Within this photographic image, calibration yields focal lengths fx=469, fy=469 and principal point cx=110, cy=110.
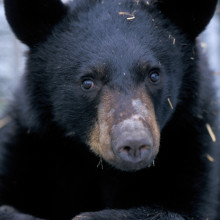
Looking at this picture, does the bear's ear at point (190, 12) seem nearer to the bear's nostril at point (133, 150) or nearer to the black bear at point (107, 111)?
the black bear at point (107, 111)

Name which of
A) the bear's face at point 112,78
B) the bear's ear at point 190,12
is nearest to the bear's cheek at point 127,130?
the bear's face at point 112,78

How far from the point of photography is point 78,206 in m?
4.50

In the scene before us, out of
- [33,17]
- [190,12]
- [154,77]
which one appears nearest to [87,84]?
[154,77]

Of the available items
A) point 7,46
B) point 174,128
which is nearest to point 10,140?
point 174,128

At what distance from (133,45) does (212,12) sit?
900mm

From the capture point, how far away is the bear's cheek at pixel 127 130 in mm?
3137

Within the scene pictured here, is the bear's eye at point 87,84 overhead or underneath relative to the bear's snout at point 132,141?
overhead

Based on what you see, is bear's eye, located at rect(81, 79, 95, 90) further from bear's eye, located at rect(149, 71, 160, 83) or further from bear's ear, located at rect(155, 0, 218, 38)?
bear's ear, located at rect(155, 0, 218, 38)

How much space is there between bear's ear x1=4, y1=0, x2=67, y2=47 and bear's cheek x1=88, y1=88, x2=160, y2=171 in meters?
1.00

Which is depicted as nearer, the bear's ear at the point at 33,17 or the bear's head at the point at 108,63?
the bear's head at the point at 108,63

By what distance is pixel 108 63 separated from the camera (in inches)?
142

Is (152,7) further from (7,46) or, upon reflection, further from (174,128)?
(7,46)

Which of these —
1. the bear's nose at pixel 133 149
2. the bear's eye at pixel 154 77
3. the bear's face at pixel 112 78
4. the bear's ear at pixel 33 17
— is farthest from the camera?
the bear's ear at pixel 33 17

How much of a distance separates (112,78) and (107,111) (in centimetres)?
27
